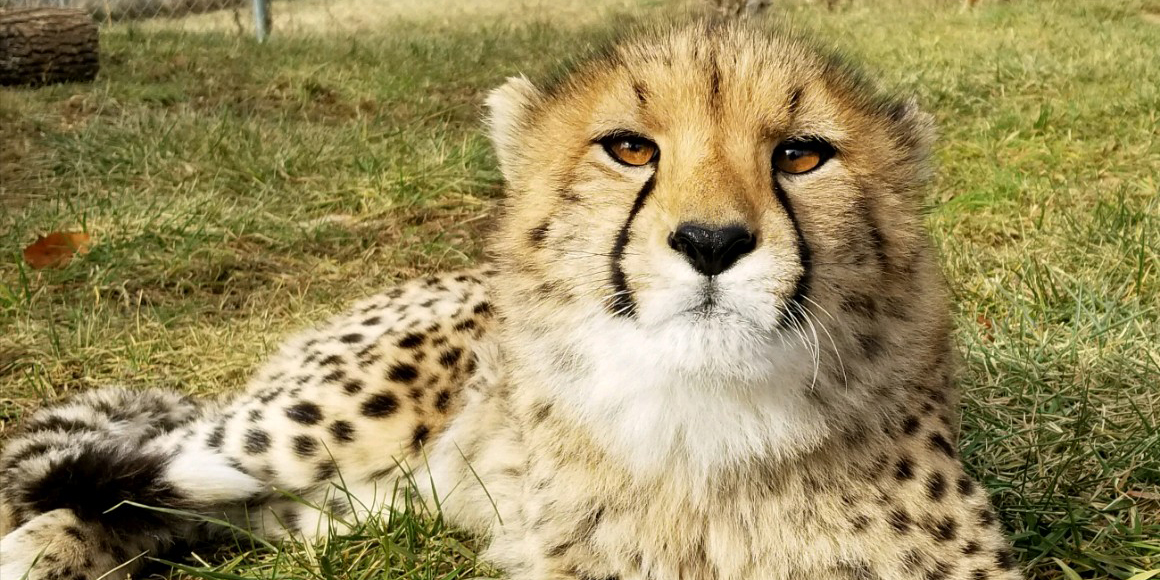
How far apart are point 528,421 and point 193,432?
3.21 feet

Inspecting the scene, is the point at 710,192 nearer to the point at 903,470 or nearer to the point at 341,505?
the point at 903,470

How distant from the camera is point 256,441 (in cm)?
204

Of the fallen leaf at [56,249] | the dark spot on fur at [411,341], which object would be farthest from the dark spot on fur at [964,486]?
the fallen leaf at [56,249]

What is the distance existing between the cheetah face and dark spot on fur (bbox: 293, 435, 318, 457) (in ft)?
2.58

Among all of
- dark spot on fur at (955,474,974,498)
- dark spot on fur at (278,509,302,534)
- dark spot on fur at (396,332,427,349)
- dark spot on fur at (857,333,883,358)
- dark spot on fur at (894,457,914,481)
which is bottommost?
dark spot on fur at (278,509,302,534)

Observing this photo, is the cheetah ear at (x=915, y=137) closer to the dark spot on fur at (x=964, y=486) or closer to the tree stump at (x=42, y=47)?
the dark spot on fur at (x=964, y=486)

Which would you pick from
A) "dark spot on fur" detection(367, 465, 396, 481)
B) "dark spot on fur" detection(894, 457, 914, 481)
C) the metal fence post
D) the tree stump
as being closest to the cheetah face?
"dark spot on fur" detection(894, 457, 914, 481)

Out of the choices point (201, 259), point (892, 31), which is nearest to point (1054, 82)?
point (892, 31)

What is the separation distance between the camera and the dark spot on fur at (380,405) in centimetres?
202

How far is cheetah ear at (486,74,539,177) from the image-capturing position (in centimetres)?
→ 156

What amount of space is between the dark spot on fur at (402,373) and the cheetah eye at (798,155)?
1038mm

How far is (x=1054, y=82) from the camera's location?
5.10 meters

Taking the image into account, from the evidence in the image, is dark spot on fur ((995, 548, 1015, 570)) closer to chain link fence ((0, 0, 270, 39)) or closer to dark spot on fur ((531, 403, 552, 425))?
dark spot on fur ((531, 403, 552, 425))

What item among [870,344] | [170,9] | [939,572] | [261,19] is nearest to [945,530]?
[939,572]
